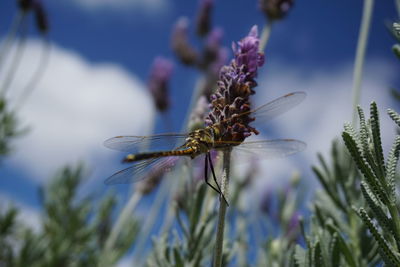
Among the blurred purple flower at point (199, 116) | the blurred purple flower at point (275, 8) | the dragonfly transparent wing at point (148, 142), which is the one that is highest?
the blurred purple flower at point (275, 8)

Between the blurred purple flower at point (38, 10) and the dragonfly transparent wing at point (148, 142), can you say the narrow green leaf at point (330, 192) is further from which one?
the blurred purple flower at point (38, 10)

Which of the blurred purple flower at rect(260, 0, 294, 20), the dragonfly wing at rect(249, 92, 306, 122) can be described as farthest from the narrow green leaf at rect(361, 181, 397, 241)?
the blurred purple flower at rect(260, 0, 294, 20)

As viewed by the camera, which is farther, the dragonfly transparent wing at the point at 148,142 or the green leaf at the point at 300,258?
the dragonfly transparent wing at the point at 148,142

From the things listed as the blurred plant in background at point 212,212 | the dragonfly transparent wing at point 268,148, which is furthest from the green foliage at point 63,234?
the dragonfly transparent wing at point 268,148

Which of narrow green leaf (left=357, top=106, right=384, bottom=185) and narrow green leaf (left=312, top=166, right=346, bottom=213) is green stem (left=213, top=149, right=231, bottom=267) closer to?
narrow green leaf (left=357, top=106, right=384, bottom=185)

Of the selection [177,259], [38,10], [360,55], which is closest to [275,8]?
[360,55]

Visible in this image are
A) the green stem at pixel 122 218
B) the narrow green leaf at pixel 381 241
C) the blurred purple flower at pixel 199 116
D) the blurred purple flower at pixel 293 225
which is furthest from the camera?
the green stem at pixel 122 218
